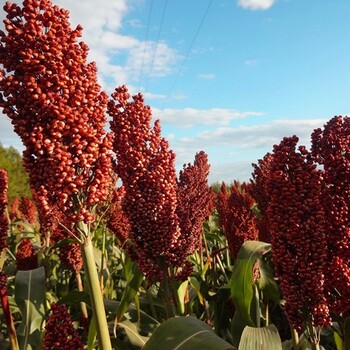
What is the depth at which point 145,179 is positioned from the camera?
2.79 meters

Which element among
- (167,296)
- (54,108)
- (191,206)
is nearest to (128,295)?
(167,296)

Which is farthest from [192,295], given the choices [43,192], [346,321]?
[43,192]

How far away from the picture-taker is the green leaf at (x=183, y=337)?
1782mm

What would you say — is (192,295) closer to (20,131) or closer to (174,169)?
(174,169)

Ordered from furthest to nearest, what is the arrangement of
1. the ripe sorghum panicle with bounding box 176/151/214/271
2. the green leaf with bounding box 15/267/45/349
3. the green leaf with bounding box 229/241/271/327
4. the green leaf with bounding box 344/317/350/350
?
the green leaf with bounding box 15/267/45/349 < the ripe sorghum panicle with bounding box 176/151/214/271 < the green leaf with bounding box 229/241/271/327 < the green leaf with bounding box 344/317/350/350

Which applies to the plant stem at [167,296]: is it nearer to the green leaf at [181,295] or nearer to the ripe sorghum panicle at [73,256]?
the green leaf at [181,295]

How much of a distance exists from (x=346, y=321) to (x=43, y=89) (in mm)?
1942

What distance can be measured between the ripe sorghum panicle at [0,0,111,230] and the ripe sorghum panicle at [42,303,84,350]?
0.46 m

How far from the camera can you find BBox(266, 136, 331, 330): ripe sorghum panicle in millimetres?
2215

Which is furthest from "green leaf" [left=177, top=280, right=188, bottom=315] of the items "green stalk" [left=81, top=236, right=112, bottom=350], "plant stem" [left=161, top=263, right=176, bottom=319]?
"green stalk" [left=81, top=236, right=112, bottom=350]

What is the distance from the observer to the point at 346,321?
2318 millimetres

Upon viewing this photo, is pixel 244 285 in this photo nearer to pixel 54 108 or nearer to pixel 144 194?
pixel 144 194

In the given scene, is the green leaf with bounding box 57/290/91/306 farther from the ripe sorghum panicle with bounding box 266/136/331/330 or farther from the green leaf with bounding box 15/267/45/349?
the ripe sorghum panicle with bounding box 266/136/331/330

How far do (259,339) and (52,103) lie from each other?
55.8 inches
